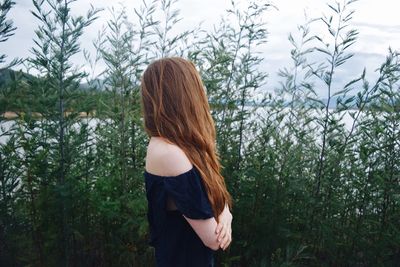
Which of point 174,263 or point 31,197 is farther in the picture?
point 31,197

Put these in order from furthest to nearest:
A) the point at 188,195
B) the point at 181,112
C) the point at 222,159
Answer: the point at 222,159 < the point at 181,112 < the point at 188,195

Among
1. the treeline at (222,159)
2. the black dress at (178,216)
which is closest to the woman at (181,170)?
the black dress at (178,216)

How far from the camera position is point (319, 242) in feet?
15.0

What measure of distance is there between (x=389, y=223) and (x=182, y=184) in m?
3.31

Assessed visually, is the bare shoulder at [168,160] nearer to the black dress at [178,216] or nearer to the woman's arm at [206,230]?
the black dress at [178,216]

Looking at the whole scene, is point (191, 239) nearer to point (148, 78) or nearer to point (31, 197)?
point (148, 78)

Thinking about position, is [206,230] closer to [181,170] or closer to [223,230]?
[223,230]

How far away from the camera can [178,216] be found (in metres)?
1.96

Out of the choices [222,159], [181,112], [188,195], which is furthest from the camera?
[222,159]

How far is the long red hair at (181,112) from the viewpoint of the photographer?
1883mm

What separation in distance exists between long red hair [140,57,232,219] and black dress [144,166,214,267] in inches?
3.3

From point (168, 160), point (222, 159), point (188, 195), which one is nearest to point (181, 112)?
point (168, 160)

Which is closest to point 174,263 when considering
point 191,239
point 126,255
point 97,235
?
point 191,239

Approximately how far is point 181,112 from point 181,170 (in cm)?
26
